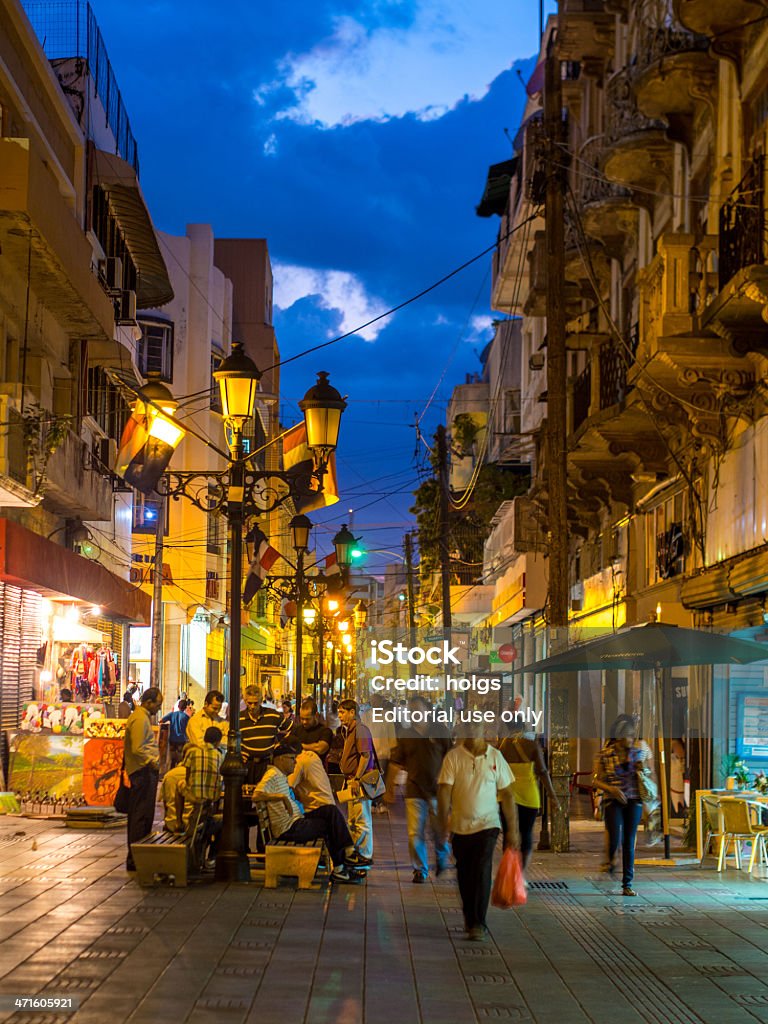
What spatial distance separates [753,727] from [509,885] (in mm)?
8930

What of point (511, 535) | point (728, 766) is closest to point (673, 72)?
point (728, 766)

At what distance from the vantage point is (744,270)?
607 inches

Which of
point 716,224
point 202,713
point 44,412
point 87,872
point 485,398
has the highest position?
point 485,398

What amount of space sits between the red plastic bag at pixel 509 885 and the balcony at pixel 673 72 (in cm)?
1265

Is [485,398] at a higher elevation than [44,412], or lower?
higher

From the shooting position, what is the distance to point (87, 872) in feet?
49.9

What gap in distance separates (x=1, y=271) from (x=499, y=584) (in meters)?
24.0

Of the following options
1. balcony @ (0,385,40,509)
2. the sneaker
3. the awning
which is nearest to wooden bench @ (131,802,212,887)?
the sneaker

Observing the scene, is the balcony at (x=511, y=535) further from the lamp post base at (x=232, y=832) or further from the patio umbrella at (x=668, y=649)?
the lamp post base at (x=232, y=832)

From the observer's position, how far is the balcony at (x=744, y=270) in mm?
15586

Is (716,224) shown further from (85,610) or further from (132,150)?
(132,150)

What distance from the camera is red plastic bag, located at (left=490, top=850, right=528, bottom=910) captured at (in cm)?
1157

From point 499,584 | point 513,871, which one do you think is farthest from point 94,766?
point 499,584

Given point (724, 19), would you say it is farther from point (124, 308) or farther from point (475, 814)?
point (124, 308)
